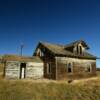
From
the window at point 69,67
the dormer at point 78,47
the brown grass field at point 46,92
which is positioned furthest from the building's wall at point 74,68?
the brown grass field at point 46,92

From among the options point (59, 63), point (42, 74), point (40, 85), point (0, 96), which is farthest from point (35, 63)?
point (0, 96)

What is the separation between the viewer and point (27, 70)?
2525 cm

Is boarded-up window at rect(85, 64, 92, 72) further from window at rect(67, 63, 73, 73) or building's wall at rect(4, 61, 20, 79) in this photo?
building's wall at rect(4, 61, 20, 79)

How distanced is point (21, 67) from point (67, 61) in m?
7.26

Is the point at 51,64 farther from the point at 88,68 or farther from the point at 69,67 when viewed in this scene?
the point at 88,68

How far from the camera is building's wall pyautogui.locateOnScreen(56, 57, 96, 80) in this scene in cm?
2505

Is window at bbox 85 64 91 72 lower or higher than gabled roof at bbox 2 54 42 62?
lower

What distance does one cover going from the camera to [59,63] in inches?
989

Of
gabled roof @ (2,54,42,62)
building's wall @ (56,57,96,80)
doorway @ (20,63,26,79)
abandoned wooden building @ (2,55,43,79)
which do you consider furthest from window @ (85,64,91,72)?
doorway @ (20,63,26,79)

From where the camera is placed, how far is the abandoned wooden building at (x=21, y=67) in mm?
24031

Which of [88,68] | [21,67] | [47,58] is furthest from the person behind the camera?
[88,68]

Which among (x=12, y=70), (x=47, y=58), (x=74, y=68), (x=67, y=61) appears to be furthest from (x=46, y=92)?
(x=74, y=68)

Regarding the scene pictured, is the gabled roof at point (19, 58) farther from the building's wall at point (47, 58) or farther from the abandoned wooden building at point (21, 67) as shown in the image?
the building's wall at point (47, 58)

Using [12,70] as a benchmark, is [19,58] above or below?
above
